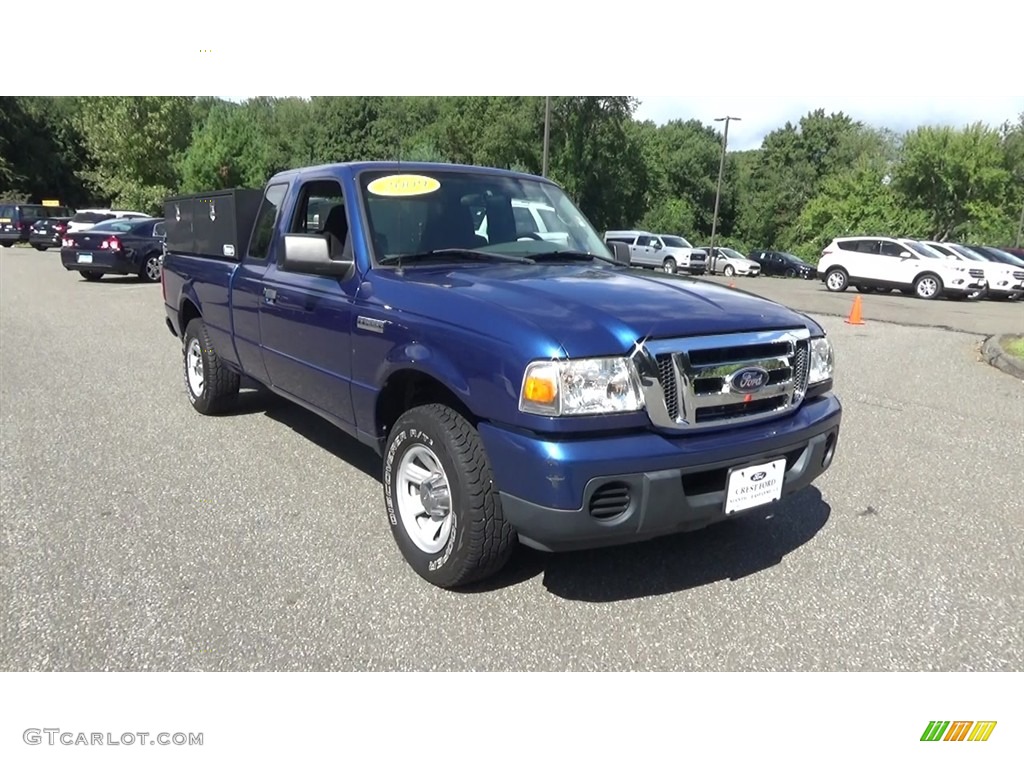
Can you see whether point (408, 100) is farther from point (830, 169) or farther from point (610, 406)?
point (610, 406)

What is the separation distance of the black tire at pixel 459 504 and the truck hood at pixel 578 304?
0.43 metres

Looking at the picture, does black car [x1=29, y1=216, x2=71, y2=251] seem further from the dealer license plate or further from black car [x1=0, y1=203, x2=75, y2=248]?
the dealer license plate

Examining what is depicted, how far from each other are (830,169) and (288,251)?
213 feet

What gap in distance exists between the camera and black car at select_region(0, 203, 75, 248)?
103ft

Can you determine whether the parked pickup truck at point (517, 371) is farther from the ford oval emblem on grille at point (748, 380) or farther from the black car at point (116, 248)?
the black car at point (116, 248)

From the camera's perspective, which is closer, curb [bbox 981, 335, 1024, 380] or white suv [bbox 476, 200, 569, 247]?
white suv [bbox 476, 200, 569, 247]

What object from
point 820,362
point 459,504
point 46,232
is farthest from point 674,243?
point 459,504

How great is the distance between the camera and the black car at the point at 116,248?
53.3ft

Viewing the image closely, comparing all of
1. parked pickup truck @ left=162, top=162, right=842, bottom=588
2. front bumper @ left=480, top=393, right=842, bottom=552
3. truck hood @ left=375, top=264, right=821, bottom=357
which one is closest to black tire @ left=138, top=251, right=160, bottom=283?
parked pickup truck @ left=162, top=162, right=842, bottom=588

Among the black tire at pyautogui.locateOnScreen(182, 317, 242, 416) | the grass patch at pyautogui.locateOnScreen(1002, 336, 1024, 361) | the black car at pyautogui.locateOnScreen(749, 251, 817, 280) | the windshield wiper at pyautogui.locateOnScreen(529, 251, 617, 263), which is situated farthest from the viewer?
the black car at pyautogui.locateOnScreen(749, 251, 817, 280)

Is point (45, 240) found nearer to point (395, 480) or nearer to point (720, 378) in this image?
point (395, 480)

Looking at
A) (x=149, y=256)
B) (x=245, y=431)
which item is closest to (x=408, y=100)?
(x=149, y=256)

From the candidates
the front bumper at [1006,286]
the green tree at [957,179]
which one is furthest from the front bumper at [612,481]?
the green tree at [957,179]

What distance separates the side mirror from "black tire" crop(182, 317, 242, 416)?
2312mm
